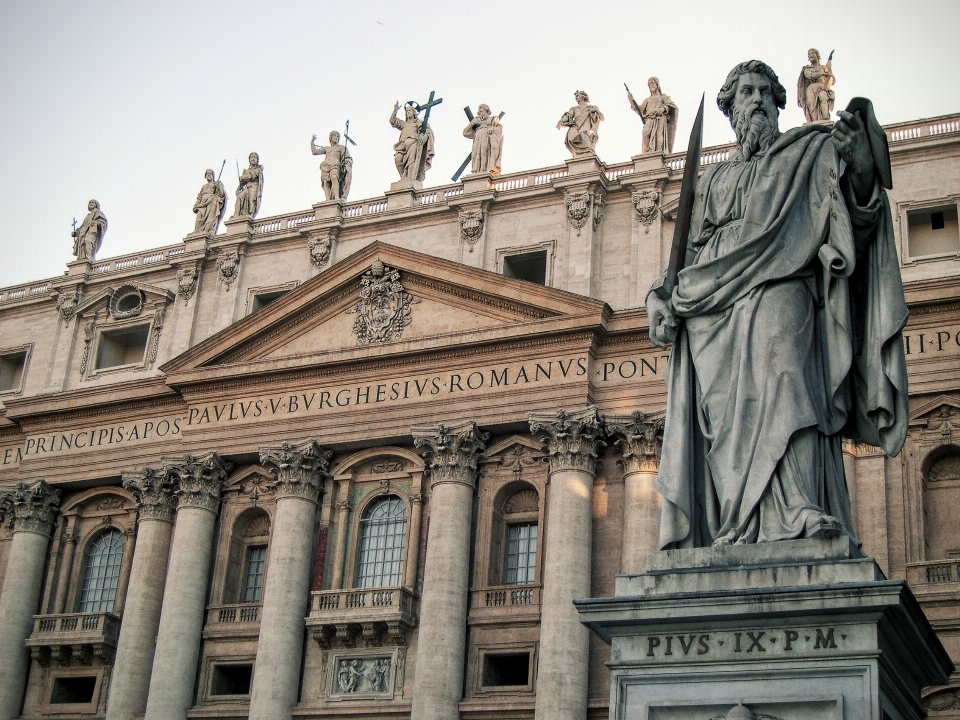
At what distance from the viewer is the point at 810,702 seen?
6.19 metres

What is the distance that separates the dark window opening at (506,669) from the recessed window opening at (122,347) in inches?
571

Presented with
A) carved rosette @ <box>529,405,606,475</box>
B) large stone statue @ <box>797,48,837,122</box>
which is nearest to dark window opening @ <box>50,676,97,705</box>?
carved rosette @ <box>529,405,606,475</box>

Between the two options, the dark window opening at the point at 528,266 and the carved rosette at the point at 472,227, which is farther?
the carved rosette at the point at 472,227

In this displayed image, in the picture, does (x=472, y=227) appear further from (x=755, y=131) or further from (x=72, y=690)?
(x=755, y=131)

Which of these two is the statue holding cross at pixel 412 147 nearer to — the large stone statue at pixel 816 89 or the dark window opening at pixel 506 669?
the large stone statue at pixel 816 89

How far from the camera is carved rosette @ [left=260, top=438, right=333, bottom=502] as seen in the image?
32.9m

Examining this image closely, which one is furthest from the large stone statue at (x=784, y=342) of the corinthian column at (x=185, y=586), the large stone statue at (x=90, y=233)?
the large stone statue at (x=90, y=233)

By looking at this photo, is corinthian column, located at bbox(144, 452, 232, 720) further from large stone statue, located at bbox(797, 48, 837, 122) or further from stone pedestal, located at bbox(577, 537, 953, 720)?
stone pedestal, located at bbox(577, 537, 953, 720)

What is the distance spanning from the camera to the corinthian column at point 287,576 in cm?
3108

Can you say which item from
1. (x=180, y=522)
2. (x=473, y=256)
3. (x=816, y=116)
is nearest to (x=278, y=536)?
(x=180, y=522)

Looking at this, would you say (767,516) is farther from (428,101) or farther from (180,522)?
(428,101)

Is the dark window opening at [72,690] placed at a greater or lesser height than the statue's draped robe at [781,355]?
greater

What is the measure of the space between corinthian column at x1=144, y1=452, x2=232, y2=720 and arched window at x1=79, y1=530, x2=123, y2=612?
3239mm

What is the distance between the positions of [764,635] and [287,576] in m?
26.3
